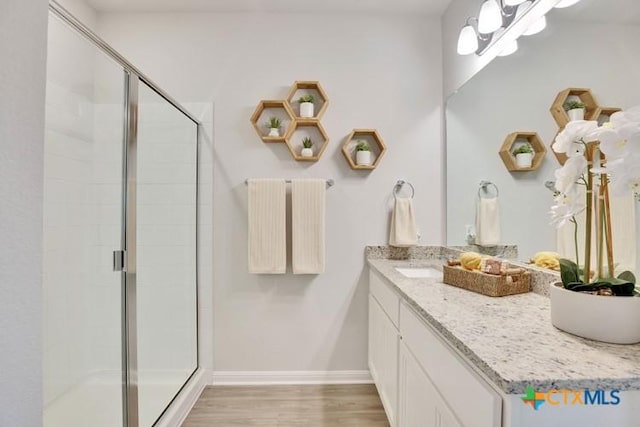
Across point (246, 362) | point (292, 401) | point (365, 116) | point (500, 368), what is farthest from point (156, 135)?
point (500, 368)

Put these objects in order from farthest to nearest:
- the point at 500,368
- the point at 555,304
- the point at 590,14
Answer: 1. the point at 590,14
2. the point at 555,304
3. the point at 500,368

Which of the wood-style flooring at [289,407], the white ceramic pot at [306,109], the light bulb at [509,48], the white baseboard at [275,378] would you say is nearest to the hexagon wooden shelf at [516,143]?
the light bulb at [509,48]

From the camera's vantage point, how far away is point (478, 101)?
6.10 ft

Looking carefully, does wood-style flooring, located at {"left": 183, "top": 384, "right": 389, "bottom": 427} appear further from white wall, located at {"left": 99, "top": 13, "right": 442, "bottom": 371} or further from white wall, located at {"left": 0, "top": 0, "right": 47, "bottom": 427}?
white wall, located at {"left": 0, "top": 0, "right": 47, "bottom": 427}

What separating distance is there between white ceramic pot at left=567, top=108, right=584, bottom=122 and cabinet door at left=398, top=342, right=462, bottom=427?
3.36 ft

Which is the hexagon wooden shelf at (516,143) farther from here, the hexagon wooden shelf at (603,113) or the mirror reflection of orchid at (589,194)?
the mirror reflection of orchid at (589,194)

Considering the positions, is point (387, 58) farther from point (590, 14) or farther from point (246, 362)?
point (246, 362)

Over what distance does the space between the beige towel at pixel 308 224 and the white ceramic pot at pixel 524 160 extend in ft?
3.54

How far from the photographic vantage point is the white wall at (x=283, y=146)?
7.47 feet

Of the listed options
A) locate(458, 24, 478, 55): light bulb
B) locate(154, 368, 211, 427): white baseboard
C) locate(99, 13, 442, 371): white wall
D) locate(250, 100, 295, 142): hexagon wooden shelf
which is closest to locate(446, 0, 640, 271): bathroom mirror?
locate(458, 24, 478, 55): light bulb

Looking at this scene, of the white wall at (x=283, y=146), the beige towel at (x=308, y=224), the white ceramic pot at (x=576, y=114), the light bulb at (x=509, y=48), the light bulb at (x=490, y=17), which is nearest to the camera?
the white ceramic pot at (x=576, y=114)

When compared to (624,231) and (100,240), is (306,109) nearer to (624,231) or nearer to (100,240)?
(100,240)

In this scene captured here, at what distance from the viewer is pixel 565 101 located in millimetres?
1217

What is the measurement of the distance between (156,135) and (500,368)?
6.27 ft
